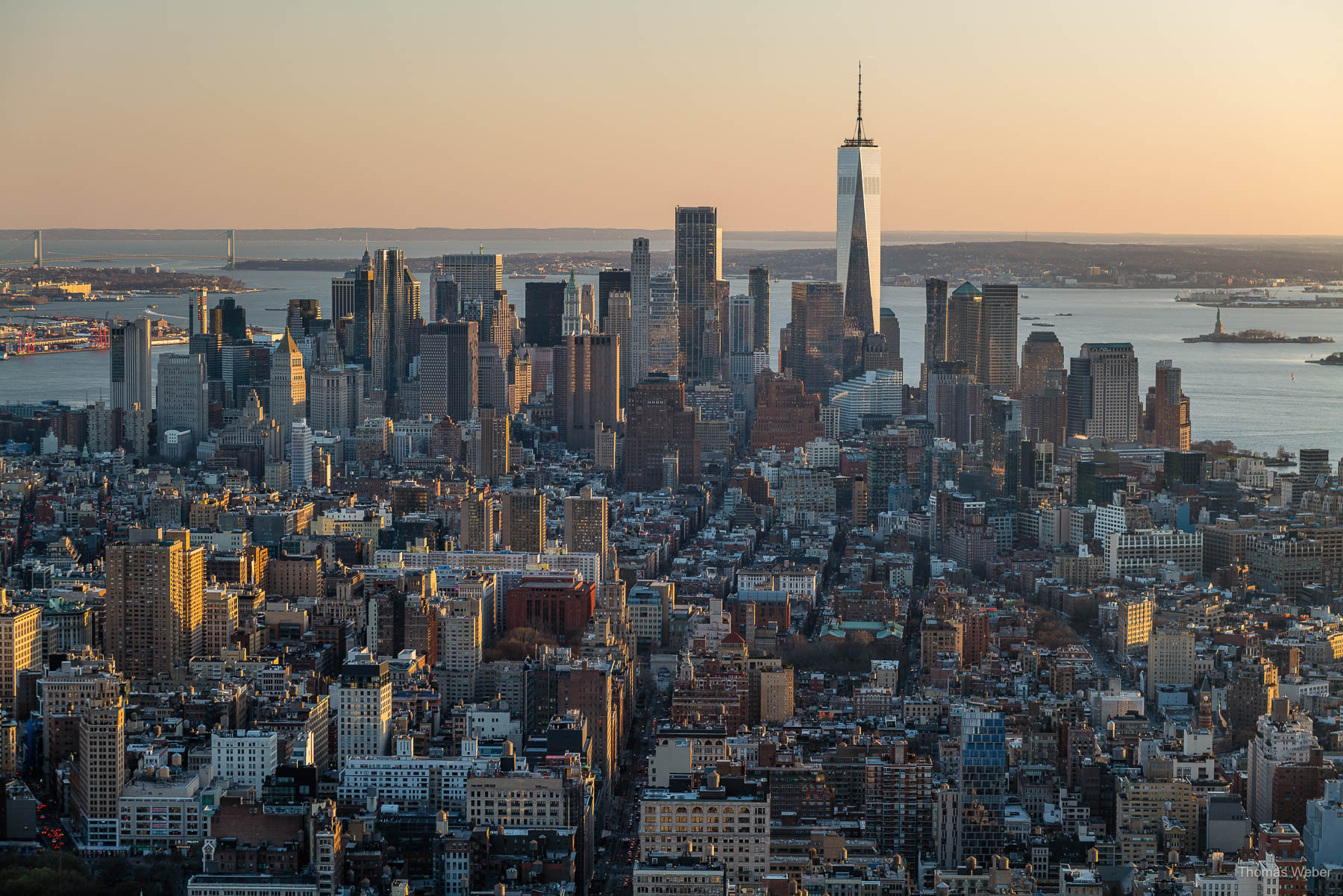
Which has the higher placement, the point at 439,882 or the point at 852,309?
the point at 852,309

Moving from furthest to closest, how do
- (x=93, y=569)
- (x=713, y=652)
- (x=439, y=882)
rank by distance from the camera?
(x=93, y=569) < (x=713, y=652) < (x=439, y=882)

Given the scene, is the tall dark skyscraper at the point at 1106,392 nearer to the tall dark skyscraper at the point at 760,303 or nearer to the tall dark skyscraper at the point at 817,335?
the tall dark skyscraper at the point at 817,335

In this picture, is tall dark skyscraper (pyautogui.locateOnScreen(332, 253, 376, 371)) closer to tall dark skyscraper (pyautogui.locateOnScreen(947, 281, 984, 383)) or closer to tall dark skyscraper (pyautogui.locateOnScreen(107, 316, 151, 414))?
tall dark skyscraper (pyautogui.locateOnScreen(107, 316, 151, 414))

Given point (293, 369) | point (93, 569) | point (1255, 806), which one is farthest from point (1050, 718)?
point (293, 369)

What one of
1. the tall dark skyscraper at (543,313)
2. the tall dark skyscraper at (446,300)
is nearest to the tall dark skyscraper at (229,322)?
the tall dark skyscraper at (446,300)

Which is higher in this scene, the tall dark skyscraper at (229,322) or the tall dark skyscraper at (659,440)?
the tall dark skyscraper at (229,322)

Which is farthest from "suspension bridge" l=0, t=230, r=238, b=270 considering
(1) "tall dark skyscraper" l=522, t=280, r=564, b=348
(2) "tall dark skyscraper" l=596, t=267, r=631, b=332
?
(2) "tall dark skyscraper" l=596, t=267, r=631, b=332

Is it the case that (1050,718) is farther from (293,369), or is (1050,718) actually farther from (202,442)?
(293,369)
